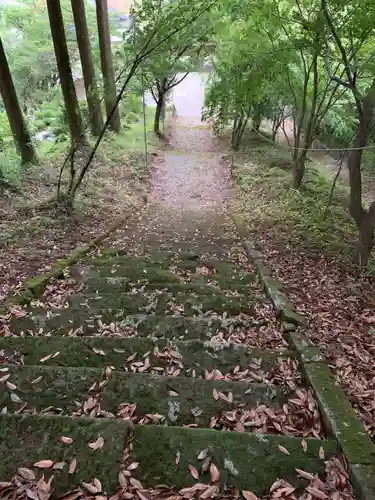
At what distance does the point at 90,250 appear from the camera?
20.7ft

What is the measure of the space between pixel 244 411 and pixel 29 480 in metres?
1.23

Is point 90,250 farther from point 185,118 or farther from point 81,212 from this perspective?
point 185,118

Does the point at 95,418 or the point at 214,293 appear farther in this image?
the point at 214,293

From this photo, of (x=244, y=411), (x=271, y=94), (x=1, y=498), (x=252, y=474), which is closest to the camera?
(x=1, y=498)

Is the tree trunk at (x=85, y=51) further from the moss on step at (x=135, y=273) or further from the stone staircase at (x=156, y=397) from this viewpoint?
the stone staircase at (x=156, y=397)

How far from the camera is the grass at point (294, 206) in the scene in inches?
262

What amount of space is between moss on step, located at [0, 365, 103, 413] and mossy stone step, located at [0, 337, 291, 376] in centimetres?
26

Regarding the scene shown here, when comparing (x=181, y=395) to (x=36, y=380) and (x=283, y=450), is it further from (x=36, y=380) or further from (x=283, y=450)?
(x=36, y=380)

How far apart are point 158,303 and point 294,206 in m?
5.52

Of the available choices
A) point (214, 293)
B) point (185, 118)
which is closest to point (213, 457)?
point (214, 293)

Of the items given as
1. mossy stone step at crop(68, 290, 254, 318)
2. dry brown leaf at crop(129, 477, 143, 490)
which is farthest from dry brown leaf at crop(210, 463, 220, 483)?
mossy stone step at crop(68, 290, 254, 318)

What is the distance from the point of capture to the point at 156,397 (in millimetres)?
2510

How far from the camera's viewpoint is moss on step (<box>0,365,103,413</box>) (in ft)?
8.06

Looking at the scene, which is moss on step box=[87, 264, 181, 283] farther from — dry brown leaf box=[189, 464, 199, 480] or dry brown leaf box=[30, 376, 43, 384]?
dry brown leaf box=[189, 464, 199, 480]
